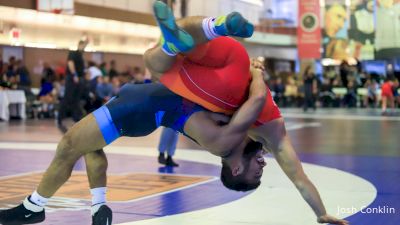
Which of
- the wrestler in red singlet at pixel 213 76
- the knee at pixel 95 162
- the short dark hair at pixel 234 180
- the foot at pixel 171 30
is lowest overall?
the short dark hair at pixel 234 180

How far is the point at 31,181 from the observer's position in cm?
625

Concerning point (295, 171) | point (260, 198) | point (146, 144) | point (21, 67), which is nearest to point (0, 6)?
point (21, 67)

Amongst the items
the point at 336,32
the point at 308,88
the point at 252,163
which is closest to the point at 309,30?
the point at 336,32

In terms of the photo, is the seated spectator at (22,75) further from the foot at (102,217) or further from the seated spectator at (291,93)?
the foot at (102,217)

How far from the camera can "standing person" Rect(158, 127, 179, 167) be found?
7.34 meters

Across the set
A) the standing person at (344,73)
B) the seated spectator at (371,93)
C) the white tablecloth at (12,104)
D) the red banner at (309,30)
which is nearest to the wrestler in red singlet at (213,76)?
the white tablecloth at (12,104)

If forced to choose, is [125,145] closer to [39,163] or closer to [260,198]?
[39,163]

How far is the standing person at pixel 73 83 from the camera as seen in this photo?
11211mm

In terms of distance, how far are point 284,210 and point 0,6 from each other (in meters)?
16.7

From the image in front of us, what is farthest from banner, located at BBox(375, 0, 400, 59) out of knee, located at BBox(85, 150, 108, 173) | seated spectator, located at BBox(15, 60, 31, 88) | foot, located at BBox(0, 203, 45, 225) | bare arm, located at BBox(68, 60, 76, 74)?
foot, located at BBox(0, 203, 45, 225)

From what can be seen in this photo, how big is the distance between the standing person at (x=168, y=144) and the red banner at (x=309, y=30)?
1952 centimetres

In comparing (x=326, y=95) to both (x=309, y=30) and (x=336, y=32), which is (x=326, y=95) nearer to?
(x=336, y=32)

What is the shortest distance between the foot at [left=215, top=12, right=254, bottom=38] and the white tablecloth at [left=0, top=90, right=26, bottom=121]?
1348 centimetres

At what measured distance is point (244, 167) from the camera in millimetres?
3832
